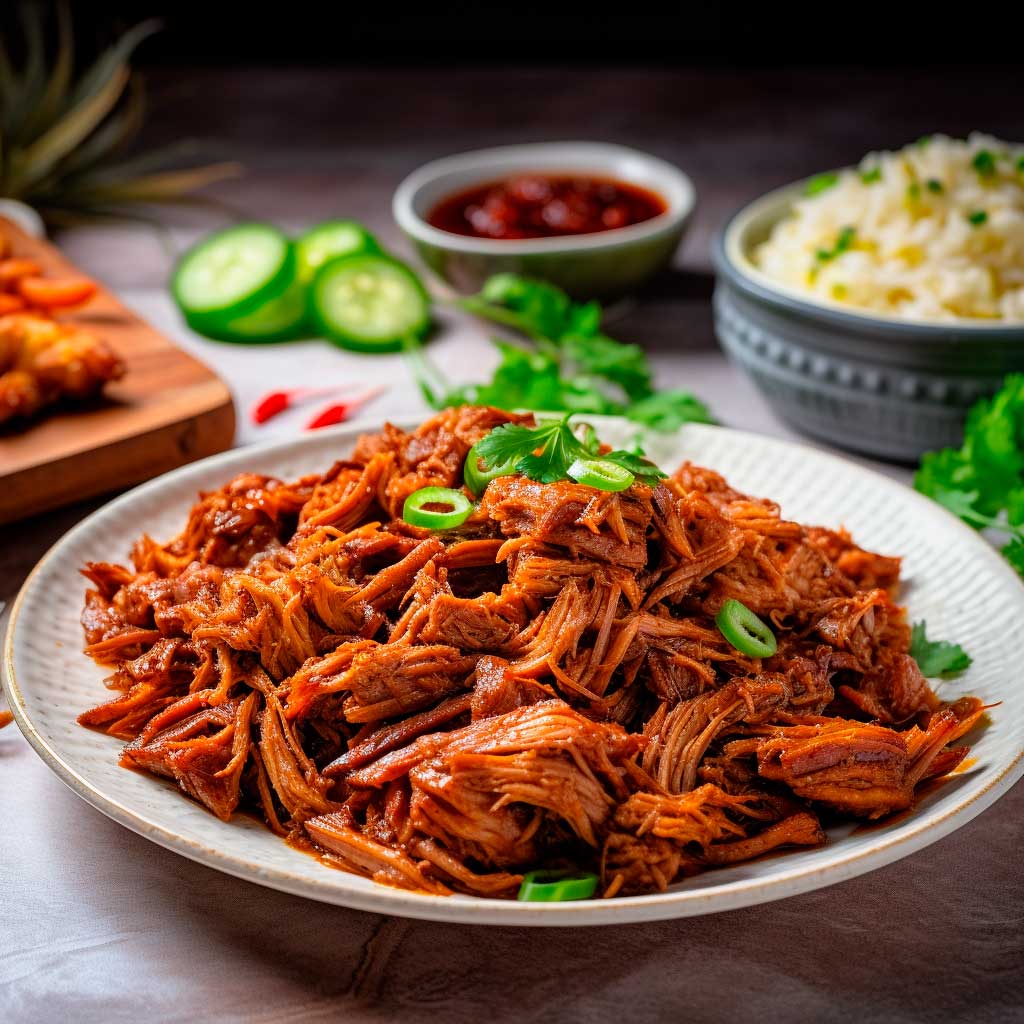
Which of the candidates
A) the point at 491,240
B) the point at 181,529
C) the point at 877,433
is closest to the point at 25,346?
the point at 181,529

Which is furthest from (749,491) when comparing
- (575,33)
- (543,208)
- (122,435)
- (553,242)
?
(575,33)

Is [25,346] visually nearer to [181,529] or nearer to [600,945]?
[181,529]

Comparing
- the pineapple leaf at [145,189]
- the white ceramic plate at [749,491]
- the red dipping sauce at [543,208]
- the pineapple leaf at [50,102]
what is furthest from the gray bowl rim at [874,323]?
the pineapple leaf at [50,102]

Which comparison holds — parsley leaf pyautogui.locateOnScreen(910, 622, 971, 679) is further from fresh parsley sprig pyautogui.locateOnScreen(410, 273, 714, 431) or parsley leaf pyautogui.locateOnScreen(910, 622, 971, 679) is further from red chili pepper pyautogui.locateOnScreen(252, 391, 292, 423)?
red chili pepper pyautogui.locateOnScreen(252, 391, 292, 423)

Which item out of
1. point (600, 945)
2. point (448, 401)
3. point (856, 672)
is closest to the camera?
point (600, 945)

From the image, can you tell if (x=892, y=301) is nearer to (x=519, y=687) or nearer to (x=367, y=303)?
(x=367, y=303)

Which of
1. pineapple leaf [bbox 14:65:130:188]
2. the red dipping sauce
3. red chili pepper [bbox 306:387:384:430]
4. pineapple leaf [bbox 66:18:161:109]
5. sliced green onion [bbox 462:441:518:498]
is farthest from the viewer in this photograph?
pineapple leaf [bbox 66:18:161:109]

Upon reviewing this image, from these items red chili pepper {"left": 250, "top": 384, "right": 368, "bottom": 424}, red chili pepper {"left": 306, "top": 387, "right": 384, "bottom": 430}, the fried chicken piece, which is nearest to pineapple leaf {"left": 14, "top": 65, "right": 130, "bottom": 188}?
red chili pepper {"left": 250, "top": 384, "right": 368, "bottom": 424}
